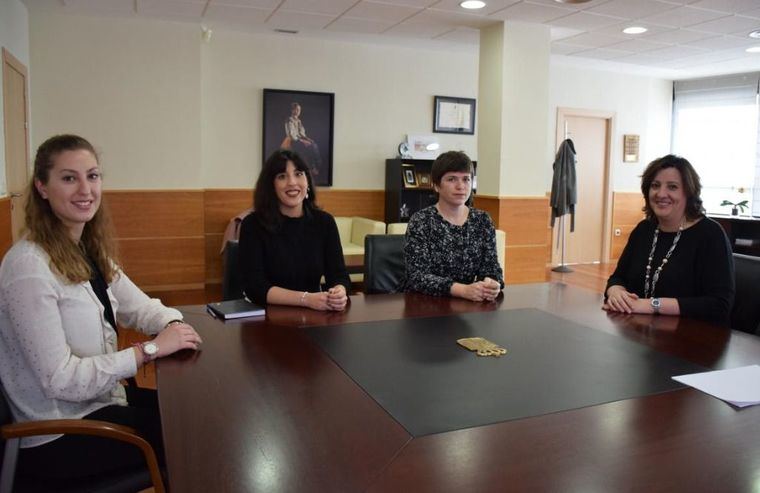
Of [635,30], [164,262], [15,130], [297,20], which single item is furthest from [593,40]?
[15,130]

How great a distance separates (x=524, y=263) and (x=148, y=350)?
15.2 feet

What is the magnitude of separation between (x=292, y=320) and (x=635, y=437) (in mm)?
1155

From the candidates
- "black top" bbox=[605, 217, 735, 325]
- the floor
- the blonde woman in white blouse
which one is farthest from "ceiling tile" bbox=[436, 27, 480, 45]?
the blonde woman in white blouse

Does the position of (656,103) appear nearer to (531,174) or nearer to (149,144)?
(531,174)

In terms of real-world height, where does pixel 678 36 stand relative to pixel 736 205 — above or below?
above

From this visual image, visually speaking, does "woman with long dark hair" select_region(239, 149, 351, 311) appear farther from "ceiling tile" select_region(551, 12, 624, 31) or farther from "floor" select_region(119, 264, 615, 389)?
"ceiling tile" select_region(551, 12, 624, 31)

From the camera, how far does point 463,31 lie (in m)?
5.66

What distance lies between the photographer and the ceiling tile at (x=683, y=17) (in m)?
4.78

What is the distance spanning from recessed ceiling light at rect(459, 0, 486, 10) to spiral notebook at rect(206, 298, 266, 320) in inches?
137

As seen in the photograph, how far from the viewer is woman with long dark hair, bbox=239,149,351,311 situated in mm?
2426

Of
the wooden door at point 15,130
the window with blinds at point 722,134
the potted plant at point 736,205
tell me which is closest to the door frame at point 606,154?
the window with blinds at point 722,134

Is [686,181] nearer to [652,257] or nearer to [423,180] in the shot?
[652,257]

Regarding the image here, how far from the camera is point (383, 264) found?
2.80 meters

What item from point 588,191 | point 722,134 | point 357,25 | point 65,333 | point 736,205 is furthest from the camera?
point 588,191
